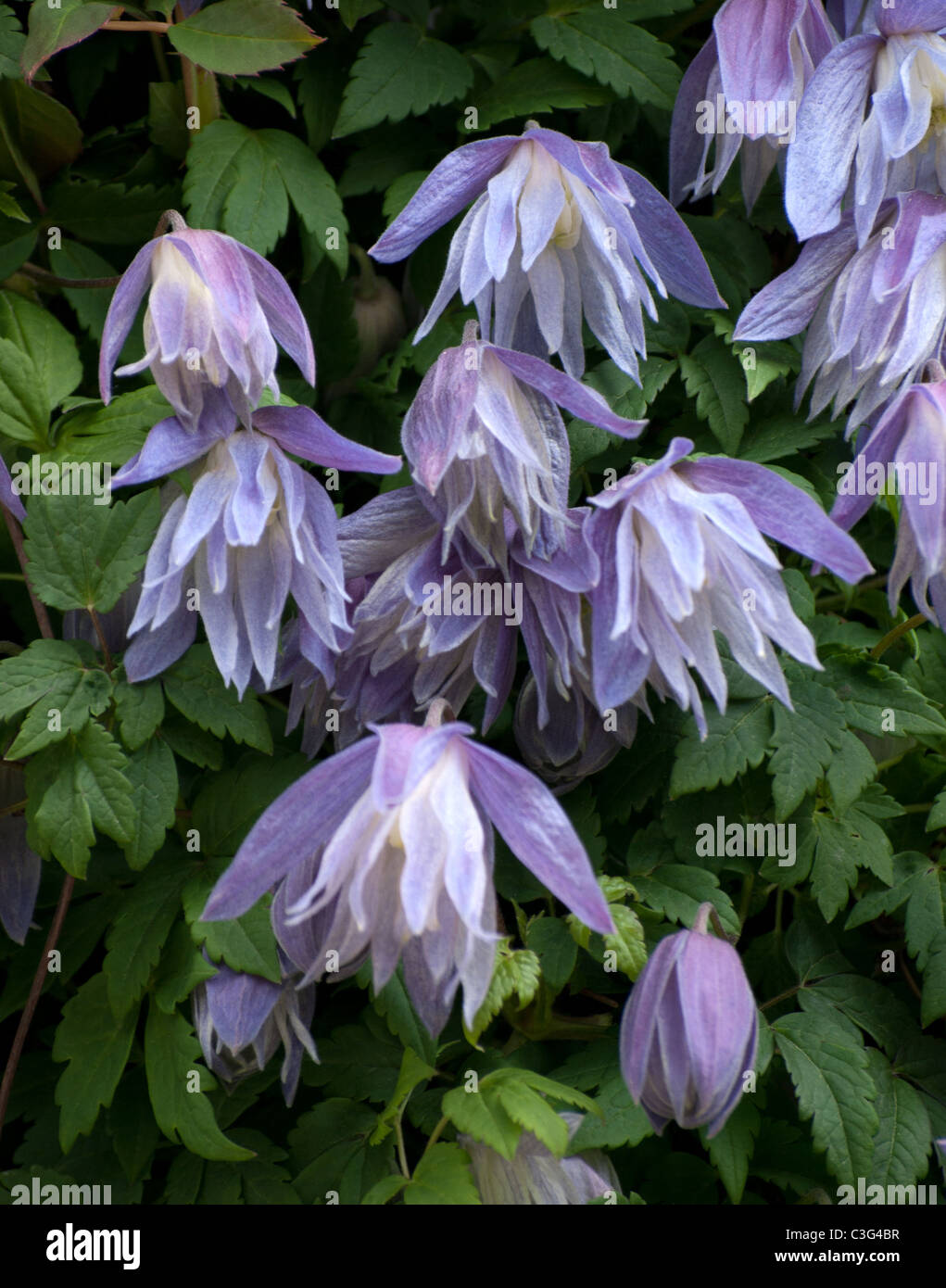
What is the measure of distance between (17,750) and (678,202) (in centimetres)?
73

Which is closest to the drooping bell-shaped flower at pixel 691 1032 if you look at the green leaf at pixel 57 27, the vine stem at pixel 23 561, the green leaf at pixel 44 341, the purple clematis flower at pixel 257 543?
the purple clematis flower at pixel 257 543

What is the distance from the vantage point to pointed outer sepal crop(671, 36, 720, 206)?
108cm

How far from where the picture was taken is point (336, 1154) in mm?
1023

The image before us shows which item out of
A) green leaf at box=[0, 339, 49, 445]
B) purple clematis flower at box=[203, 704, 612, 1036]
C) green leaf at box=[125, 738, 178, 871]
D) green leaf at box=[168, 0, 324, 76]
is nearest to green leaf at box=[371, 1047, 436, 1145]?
purple clematis flower at box=[203, 704, 612, 1036]

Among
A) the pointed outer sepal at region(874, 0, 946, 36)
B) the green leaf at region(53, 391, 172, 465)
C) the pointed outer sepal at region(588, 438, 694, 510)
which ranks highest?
the pointed outer sepal at region(874, 0, 946, 36)

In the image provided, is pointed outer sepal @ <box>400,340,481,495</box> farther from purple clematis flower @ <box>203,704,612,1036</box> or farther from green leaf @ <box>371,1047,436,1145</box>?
green leaf @ <box>371,1047,436,1145</box>

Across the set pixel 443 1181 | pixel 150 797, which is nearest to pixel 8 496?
pixel 150 797

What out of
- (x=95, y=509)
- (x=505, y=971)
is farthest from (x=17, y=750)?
(x=505, y=971)

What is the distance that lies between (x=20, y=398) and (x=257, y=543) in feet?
0.93

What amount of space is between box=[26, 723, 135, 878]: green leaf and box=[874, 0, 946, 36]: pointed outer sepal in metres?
0.80

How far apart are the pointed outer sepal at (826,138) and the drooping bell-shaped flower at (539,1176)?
2.33 ft

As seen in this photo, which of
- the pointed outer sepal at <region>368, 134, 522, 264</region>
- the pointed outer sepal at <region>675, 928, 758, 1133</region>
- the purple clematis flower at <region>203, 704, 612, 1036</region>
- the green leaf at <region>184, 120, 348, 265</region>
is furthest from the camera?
the green leaf at <region>184, 120, 348, 265</region>

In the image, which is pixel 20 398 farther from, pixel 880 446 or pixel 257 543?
pixel 880 446

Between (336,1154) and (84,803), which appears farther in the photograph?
(336,1154)
